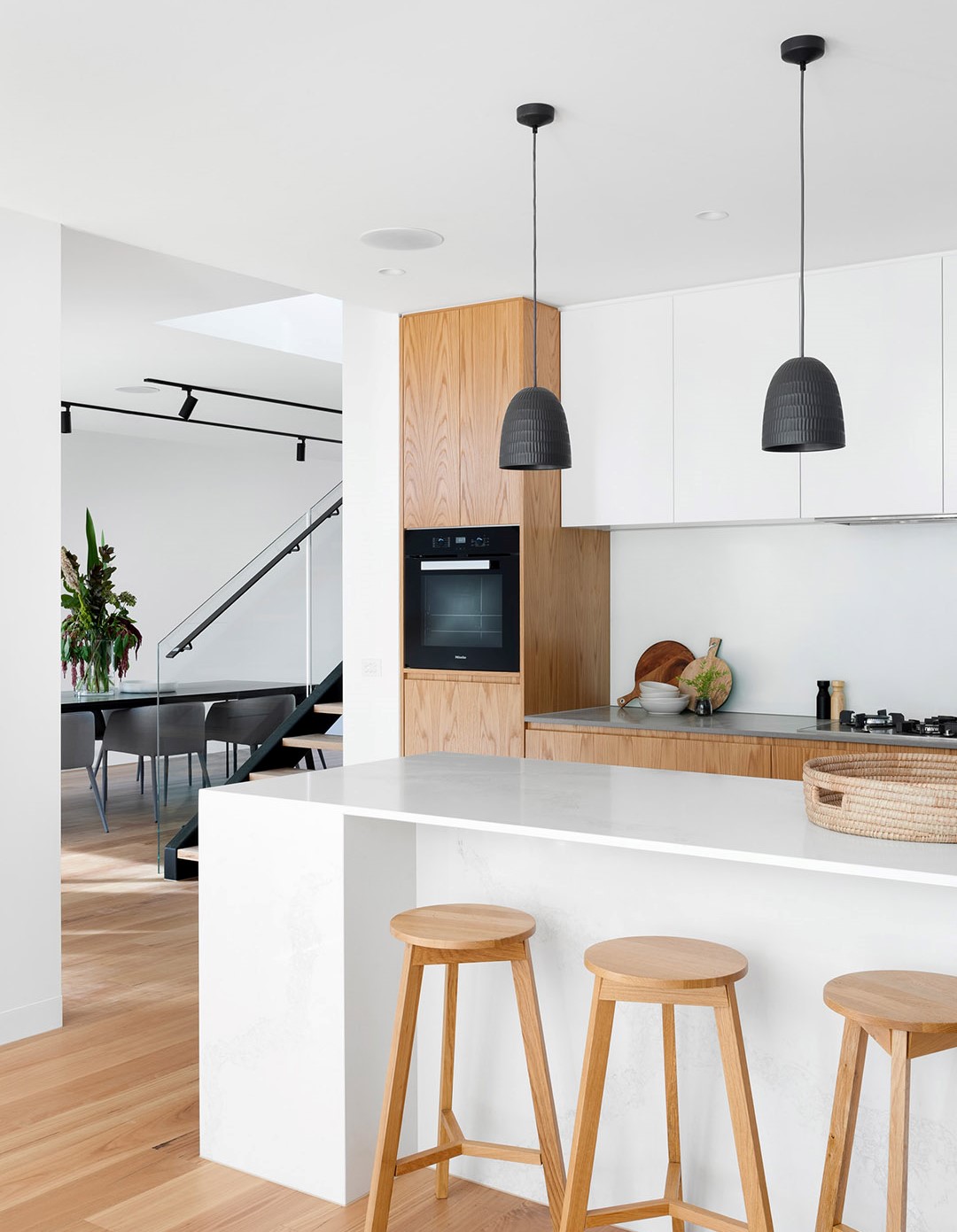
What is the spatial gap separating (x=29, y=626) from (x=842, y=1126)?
273cm

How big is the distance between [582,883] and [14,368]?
7.70ft

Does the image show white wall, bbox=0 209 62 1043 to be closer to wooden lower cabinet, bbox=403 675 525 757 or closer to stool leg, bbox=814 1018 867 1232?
wooden lower cabinet, bbox=403 675 525 757

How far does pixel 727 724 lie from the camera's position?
4359 mm

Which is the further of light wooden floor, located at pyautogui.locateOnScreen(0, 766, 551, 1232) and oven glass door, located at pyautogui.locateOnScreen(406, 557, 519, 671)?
oven glass door, located at pyautogui.locateOnScreen(406, 557, 519, 671)

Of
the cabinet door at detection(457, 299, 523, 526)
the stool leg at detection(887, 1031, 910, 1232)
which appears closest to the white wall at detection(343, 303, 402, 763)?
the cabinet door at detection(457, 299, 523, 526)

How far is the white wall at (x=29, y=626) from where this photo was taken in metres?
3.63

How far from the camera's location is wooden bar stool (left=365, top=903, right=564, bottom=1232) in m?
2.41

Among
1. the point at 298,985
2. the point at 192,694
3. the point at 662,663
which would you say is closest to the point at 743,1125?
the point at 298,985

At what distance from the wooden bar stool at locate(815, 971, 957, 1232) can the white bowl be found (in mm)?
2510

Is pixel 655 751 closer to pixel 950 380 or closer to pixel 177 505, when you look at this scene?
pixel 950 380

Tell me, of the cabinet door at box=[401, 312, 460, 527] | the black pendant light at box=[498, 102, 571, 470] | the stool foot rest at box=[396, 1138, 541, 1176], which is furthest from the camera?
the cabinet door at box=[401, 312, 460, 527]

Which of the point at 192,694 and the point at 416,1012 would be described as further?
the point at 192,694

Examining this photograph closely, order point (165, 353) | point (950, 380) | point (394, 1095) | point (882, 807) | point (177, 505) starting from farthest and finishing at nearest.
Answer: point (177, 505), point (165, 353), point (950, 380), point (394, 1095), point (882, 807)

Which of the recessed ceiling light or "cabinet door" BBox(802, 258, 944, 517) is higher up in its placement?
the recessed ceiling light
